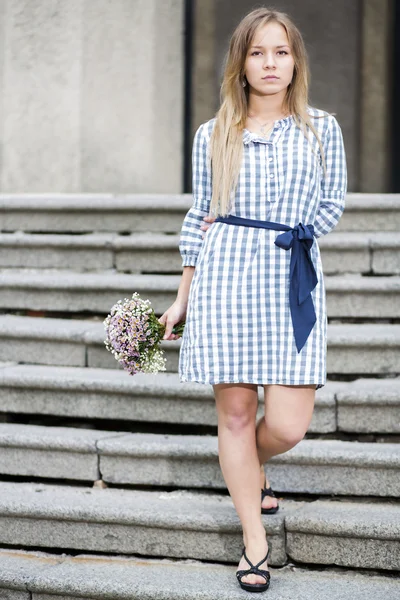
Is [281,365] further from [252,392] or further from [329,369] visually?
[329,369]

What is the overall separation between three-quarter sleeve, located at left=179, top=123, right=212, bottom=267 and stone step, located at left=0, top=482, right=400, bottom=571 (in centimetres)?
99

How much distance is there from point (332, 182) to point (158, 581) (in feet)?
4.82

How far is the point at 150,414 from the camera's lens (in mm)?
3744

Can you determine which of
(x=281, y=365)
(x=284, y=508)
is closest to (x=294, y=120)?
(x=281, y=365)

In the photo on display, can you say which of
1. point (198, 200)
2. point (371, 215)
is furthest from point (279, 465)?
point (371, 215)

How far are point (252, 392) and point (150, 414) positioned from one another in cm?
107

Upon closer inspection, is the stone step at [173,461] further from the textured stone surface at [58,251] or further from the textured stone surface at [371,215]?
A: the textured stone surface at [371,215]

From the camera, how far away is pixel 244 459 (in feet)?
9.09

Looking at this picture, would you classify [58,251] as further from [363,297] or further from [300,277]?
[300,277]

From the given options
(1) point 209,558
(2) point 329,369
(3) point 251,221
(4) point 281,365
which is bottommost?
(1) point 209,558

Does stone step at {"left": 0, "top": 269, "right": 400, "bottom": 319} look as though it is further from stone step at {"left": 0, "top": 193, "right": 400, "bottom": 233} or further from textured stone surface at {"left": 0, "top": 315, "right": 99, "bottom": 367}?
stone step at {"left": 0, "top": 193, "right": 400, "bottom": 233}

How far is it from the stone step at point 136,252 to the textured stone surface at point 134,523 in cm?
165

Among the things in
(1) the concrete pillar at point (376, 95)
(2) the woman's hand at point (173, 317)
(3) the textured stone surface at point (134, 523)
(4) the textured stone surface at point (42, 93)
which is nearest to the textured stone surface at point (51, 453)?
(3) the textured stone surface at point (134, 523)

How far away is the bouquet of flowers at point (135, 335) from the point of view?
2789mm
